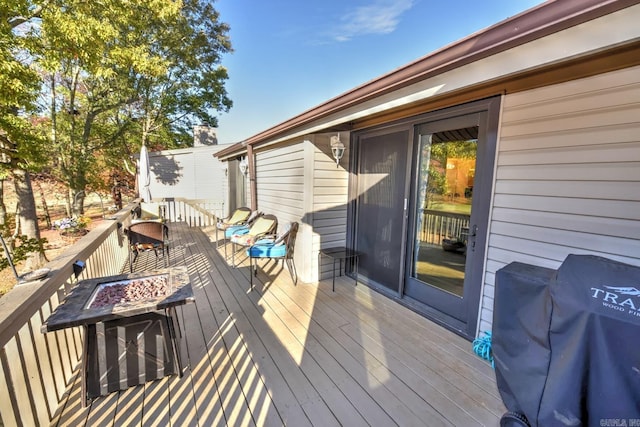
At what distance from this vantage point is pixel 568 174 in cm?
181

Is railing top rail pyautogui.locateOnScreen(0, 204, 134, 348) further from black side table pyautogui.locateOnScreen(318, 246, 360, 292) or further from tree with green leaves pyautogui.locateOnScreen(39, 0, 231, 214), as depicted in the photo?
tree with green leaves pyautogui.locateOnScreen(39, 0, 231, 214)

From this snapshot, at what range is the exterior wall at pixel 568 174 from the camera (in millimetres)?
1590

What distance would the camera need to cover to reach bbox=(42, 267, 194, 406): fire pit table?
1688 mm

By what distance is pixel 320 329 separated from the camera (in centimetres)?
262

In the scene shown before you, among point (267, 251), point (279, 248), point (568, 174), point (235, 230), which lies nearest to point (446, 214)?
point (568, 174)

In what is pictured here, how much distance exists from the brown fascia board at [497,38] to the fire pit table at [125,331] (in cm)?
208

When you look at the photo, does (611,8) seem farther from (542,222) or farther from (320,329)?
(320,329)

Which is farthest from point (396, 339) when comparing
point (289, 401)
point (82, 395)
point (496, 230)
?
point (82, 395)

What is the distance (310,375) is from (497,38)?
2390mm

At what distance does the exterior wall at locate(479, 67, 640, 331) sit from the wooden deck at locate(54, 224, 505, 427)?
0.81m

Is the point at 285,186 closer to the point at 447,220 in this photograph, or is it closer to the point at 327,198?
the point at 327,198

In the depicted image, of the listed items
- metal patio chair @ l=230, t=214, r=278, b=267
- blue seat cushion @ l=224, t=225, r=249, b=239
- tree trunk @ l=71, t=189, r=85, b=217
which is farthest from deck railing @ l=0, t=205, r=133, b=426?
tree trunk @ l=71, t=189, r=85, b=217

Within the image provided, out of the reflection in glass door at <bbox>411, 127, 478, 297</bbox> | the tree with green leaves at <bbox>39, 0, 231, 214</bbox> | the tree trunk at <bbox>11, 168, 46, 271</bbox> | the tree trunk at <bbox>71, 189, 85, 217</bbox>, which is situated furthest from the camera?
the tree trunk at <bbox>71, 189, 85, 217</bbox>

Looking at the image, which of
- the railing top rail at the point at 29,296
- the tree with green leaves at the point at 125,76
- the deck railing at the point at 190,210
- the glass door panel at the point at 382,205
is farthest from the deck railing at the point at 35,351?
the deck railing at the point at 190,210
